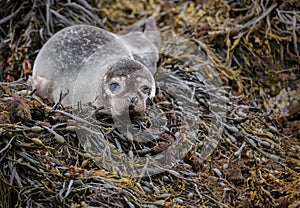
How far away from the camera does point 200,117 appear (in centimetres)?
447

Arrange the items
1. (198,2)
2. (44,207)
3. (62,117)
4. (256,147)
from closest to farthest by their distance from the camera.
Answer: (44,207) < (62,117) < (256,147) < (198,2)

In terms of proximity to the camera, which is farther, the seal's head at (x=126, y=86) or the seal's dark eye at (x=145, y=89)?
the seal's dark eye at (x=145, y=89)

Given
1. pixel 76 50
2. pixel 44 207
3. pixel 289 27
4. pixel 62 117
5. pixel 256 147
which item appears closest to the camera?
pixel 44 207

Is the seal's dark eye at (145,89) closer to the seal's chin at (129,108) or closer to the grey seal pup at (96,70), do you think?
the grey seal pup at (96,70)

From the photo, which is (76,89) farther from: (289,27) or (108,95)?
(289,27)

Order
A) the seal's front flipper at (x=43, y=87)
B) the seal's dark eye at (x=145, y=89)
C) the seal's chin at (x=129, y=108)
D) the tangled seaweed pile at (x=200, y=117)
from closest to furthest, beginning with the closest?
the tangled seaweed pile at (x=200, y=117), the seal's chin at (x=129, y=108), the seal's dark eye at (x=145, y=89), the seal's front flipper at (x=43, y=87)

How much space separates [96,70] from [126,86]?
1.37 ft

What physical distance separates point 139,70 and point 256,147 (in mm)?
1021

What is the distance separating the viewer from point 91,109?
407cm

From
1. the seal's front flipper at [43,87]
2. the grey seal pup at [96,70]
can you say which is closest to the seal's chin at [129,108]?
the grey seal pup at [96,70]

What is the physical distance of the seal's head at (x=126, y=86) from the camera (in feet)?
12.9

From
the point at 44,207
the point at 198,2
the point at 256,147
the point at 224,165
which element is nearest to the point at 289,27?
the point at 198,2

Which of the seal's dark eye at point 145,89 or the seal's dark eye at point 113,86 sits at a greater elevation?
the seal's dark eye at point 113,86

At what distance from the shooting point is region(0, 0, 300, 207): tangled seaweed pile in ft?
11.3
